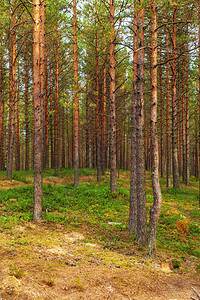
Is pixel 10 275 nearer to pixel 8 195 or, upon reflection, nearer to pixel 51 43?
pixel 8 195

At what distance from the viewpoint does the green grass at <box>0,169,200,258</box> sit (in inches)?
285

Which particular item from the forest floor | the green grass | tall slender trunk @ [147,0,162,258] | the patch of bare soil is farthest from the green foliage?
the green grass

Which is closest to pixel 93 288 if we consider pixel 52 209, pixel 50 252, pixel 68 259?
pixel 68 259

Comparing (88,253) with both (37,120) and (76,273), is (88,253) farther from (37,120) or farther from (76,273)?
(37,120)

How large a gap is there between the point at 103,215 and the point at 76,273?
202 inches

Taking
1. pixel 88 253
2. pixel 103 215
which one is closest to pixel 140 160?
pixel 88 253

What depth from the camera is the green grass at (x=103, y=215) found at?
725 centimetres

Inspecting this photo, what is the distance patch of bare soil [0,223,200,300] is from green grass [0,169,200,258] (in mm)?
1067

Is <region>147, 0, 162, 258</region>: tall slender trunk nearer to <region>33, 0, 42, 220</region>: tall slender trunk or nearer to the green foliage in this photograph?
the green foliage

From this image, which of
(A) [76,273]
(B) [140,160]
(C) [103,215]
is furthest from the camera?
(C) [103,215]

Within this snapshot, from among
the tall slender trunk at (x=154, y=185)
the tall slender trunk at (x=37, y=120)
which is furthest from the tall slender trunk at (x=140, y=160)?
the tall slender trunk at (x=37, y=120)

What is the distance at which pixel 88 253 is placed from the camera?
591 centimetres

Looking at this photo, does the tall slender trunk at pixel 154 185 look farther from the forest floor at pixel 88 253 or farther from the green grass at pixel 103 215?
the green grass at pixel 103 215

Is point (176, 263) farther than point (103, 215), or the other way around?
point (103, 215)
